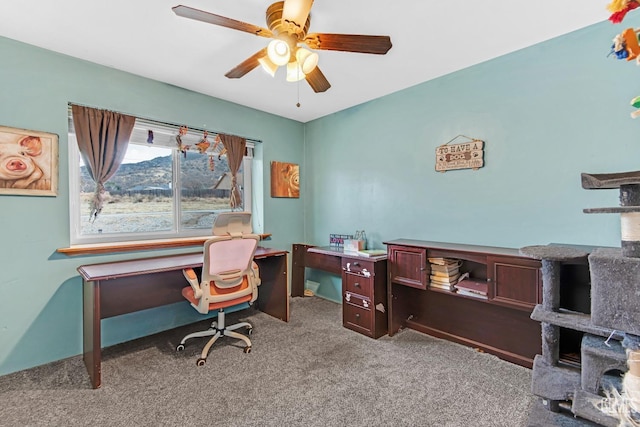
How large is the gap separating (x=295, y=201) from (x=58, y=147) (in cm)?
255

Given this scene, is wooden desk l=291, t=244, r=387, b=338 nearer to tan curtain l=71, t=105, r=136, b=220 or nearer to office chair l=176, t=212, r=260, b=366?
office chair l=176, t=212, r=260, b=366

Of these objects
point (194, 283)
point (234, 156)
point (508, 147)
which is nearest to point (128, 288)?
point (194, 283)

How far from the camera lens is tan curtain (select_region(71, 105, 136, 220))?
7.99ft

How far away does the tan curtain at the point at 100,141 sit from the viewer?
7.99 feet

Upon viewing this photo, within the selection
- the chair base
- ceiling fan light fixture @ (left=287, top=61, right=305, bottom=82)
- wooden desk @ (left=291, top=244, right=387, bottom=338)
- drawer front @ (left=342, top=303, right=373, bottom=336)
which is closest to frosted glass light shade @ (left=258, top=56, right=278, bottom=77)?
ceiling fan light fixture @ (left=287, top=61, right=305, bottom=82)

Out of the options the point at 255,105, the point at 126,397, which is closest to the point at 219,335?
the point at 126,397

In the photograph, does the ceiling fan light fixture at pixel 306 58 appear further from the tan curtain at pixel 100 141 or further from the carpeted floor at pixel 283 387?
the carpeted floor at pixel 283 387

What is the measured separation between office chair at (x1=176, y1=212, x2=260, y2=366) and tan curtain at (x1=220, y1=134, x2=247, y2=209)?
3.48 feet

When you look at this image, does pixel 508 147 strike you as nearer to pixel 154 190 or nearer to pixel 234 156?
pixel 234 156

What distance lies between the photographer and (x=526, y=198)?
89.5 inches

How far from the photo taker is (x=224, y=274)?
238 cm

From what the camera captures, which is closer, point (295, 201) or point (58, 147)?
point (58, 147)

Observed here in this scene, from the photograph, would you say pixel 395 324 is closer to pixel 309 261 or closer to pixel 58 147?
pixel 309 261

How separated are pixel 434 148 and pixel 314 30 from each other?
1557 mm
